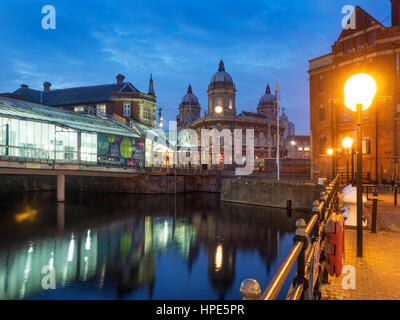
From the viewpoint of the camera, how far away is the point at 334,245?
6.48 m

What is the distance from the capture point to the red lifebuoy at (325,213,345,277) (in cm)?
645

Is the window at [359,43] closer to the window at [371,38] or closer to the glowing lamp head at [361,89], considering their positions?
the window at [371,38]

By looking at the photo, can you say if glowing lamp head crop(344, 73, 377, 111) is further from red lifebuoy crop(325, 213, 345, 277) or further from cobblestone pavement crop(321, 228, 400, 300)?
cobblestone pavement crop(321, 228, 400, 300)

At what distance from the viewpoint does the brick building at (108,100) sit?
215ft

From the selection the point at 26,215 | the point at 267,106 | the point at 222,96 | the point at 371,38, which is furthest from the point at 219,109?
the point at 26,215

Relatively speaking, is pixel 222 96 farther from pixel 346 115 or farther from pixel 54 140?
pixel 54 140

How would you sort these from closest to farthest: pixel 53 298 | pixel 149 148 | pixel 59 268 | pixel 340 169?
pixel 53 298, pixel 59 268, pixel 340 169, pixel 149 148

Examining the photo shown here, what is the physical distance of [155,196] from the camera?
2044 inches

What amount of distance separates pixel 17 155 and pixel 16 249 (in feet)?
40.7

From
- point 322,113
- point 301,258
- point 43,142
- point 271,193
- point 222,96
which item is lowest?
point 271,193

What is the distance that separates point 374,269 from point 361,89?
449 centimetres

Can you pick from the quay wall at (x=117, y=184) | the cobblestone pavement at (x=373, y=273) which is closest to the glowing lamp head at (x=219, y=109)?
the quay wall at (x=117, y=184)
